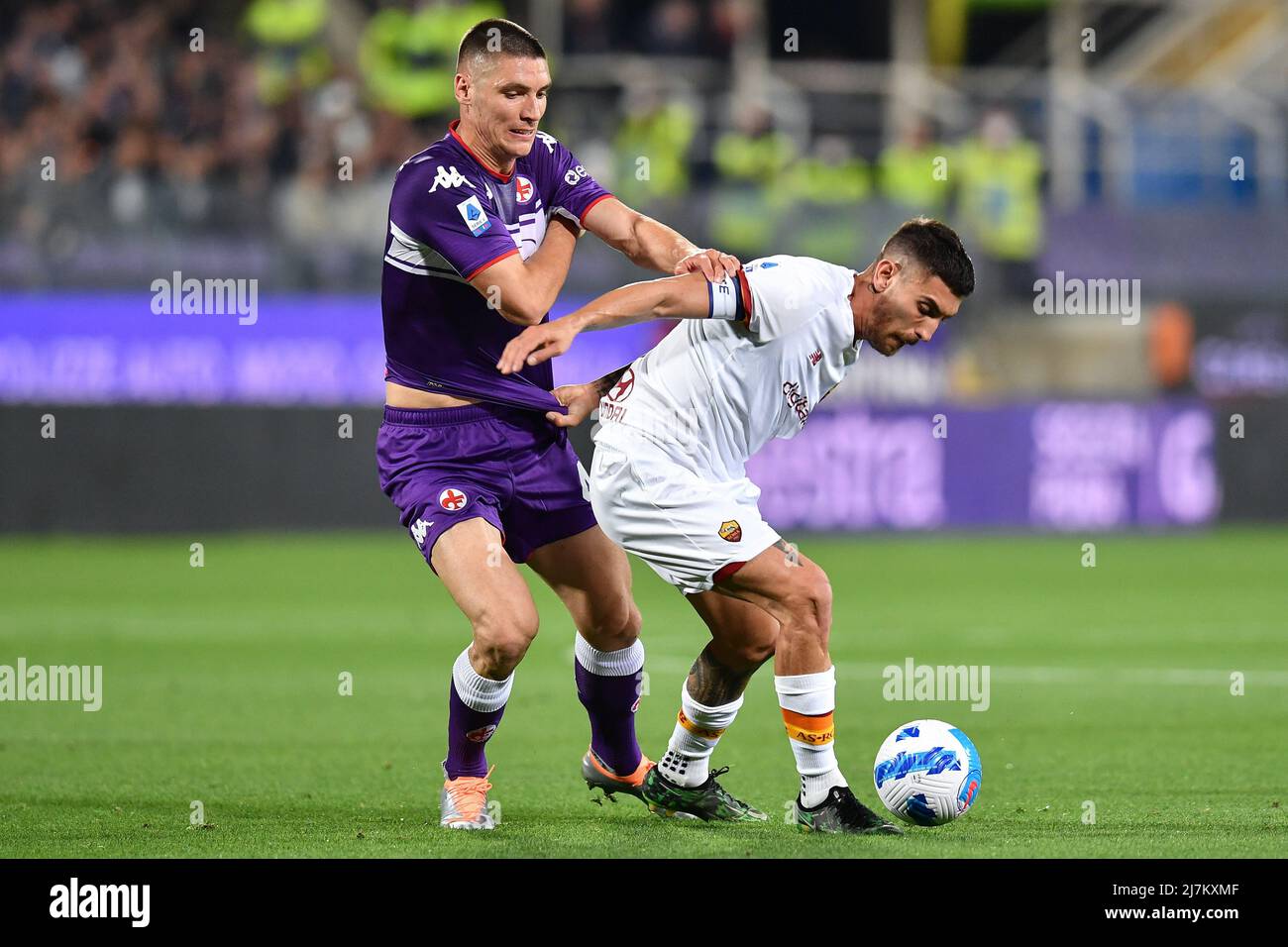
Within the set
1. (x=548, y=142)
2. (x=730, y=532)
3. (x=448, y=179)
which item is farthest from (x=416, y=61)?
(x=730, y=532)

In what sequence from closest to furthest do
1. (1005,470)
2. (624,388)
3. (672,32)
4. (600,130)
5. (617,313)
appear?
1. (617,313)
2. (624,388)
3. (1005,470)
4. (600,130)
5. (672,32)

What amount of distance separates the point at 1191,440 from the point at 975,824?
14.6 m

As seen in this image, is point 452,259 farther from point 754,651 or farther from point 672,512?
point 754,651

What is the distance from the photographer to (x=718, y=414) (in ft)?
20.7

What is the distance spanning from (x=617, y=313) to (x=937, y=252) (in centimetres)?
108

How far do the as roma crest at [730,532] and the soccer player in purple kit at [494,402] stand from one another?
0.69 m

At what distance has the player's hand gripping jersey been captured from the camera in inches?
241

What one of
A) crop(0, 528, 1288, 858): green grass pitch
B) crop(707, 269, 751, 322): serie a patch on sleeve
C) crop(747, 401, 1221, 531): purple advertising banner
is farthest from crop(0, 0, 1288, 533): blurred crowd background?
crop(707, 269, 751, 322): serie a patch on sleeve

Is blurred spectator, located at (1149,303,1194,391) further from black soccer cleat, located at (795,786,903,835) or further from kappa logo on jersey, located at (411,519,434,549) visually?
kappa logo on jersey, located at (411,519,434,549)

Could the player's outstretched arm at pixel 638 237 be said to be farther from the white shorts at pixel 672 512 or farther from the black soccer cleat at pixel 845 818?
the black soccer cleat at pixel 845 818

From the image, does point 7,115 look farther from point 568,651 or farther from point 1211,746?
point 1211,746

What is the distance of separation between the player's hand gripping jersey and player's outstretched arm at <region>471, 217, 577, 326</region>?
48 centimetres

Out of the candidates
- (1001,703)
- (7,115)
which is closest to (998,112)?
(7,115)

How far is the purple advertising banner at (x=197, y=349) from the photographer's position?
17.5 metres
